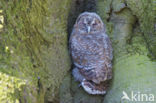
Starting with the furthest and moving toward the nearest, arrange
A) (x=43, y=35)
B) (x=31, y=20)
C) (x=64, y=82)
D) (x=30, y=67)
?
1. (x=64, y=82)
2. (x=43, y=35)
3. (x=31, y=20)
4. (x=30, y=67)

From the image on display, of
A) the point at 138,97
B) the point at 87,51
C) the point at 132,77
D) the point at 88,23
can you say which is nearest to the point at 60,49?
the point at 87,51

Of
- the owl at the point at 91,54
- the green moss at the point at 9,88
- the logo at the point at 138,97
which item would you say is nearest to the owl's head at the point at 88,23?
the owl at the point at 91,54

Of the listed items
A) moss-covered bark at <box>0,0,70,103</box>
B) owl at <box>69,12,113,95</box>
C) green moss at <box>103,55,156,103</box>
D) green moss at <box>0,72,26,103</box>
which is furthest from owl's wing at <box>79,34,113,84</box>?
green moss at <box>0,72,26,103</box>

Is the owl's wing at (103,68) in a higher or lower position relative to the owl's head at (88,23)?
lower

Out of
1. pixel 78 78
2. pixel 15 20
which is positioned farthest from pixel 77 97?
pixel 15 20

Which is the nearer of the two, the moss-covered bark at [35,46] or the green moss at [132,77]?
the moss-covered bark at [35,46]

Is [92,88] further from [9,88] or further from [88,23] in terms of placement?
[9,88]

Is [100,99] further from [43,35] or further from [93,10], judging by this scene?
[93,10]

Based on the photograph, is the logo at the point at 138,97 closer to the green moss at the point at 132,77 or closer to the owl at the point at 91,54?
the green moss at the point at 132,77

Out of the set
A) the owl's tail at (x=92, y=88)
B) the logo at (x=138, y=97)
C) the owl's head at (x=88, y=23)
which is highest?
the owl's head at (x=88, y=23)
